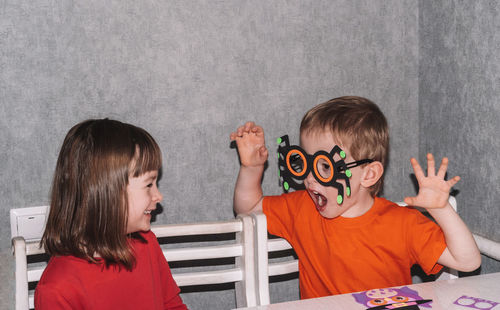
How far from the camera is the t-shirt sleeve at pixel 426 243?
117 cm

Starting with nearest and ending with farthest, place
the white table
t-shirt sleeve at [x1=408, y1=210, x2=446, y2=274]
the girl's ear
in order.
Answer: the white table, t-shirt sleeve at [x1=408, y1=210, x2=446, y2=274], the girl's ear

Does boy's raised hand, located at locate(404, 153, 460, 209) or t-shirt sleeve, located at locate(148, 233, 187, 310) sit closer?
boy's raised hand, located at locate(404, 153, 460, 209)

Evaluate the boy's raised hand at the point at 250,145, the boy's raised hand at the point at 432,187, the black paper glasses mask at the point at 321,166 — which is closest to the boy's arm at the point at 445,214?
the boy's raised hand at the point at 432,187

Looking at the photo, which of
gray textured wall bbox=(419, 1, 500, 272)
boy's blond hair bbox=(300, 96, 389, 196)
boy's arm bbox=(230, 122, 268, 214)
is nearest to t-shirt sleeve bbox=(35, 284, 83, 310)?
boy's arm bbox=(230, 122, 268, 214)

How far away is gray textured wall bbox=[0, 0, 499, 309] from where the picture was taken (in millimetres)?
1349

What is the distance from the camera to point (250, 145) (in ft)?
4.49

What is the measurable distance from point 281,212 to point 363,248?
0.23 meters

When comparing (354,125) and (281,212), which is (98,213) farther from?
(354,125)

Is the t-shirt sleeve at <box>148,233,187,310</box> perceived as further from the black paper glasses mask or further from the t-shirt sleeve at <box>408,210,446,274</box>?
the t-shirt sleeve at <box>408,210,446,274</box>

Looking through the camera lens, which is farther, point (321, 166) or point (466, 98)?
point (466, 98)

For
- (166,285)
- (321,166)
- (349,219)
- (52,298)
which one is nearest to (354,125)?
(321,166)

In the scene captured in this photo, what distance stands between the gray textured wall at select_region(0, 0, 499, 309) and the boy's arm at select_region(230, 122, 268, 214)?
134 mm

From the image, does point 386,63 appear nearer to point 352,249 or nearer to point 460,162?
point 460,162

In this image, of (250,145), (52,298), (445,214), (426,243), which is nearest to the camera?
(52,298)
